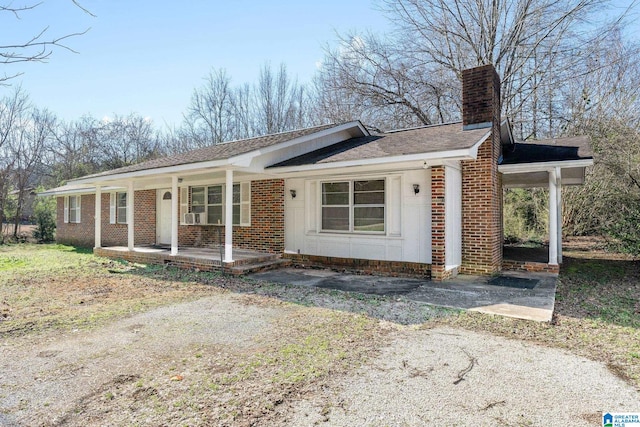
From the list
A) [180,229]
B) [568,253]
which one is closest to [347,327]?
[180,229]

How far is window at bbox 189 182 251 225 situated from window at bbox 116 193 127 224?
5028mm

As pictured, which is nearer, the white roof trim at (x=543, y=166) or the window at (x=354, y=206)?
the white roof trim at (x=543, y=166)

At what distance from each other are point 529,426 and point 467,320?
2.68 metres

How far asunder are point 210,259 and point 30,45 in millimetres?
7248

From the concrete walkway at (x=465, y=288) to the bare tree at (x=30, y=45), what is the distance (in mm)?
5741

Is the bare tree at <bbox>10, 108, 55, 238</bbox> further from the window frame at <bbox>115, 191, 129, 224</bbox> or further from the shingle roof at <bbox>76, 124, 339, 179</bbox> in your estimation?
the shingle roof at <bbox>76, 124, 339, 179</bbox>

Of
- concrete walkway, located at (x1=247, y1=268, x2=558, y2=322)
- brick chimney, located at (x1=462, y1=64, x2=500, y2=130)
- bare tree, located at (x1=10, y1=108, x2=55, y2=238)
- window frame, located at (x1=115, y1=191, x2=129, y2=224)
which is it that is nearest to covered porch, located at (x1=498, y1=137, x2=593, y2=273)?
concrete walkway, located at (x1=247, y1=268, x2=558, y2=322)

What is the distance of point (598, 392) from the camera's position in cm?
324

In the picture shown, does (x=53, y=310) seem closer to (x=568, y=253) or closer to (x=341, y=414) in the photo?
(x=341, y=414)

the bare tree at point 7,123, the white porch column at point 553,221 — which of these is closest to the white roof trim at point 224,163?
the white porch column at point 553,221

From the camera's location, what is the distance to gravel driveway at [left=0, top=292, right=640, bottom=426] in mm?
2885

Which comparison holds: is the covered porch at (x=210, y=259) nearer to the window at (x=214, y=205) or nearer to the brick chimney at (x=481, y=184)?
the window at (x=214, y=205)

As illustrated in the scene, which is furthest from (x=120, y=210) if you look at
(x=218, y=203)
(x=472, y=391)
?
(x=472, y=391)

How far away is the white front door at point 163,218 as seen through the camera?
14016 mm
